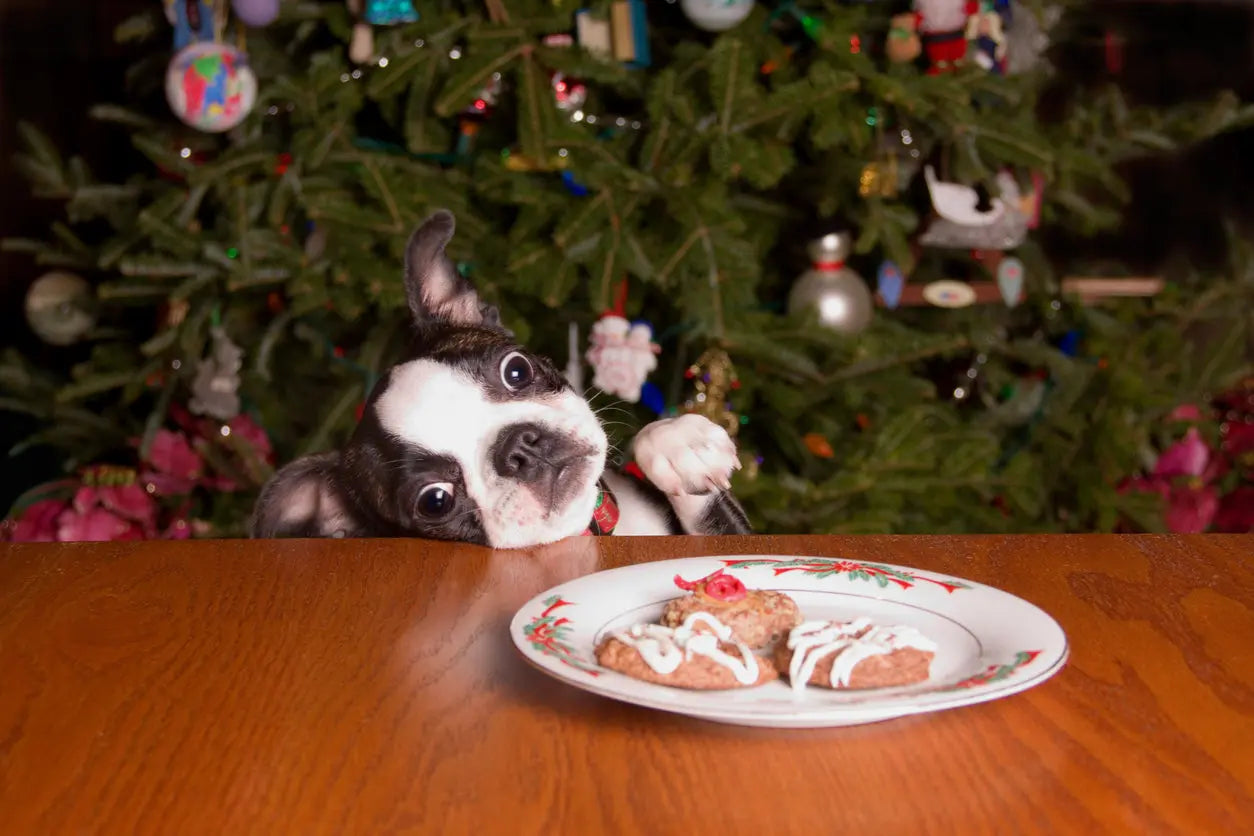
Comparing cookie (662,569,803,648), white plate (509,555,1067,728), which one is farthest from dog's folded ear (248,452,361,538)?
cookie (662,569,803,648)

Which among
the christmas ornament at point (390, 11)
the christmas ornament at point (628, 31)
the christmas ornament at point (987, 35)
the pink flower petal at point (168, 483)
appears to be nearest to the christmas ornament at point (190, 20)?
the christmas ornament at point (390, 11)

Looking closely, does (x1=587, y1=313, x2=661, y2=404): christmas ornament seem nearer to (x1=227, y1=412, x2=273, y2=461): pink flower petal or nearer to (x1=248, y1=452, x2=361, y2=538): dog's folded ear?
(x1=227, y1=412, x2=273, y2=461): pink flower petal

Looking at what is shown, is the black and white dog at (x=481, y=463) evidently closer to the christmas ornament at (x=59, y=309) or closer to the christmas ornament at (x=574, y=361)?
the christmas ornament at (x=574, y=361)

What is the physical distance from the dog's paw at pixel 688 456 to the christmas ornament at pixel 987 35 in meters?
1.61

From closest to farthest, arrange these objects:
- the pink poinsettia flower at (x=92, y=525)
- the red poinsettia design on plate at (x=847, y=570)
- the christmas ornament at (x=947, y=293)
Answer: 1. the red poinsettia design on plate at (x=847, y=570)
2. the christmas ornament at (x=947, y=293)
3. the pink poinsettia flower at (x=92, y=525)

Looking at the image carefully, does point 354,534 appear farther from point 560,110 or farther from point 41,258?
point 41,258

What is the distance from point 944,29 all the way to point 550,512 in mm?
1719

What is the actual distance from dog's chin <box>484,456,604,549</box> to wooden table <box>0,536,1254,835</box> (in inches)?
11.5

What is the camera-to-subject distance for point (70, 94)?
11.6ft

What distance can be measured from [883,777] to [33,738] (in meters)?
0.45

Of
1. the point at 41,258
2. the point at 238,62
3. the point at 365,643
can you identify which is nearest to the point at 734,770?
the point at 365,643

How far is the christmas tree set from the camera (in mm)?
2496

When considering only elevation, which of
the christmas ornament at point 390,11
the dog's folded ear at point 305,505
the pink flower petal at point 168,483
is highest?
the christmas ornament at point 390,11

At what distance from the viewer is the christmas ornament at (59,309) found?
9.92ft
